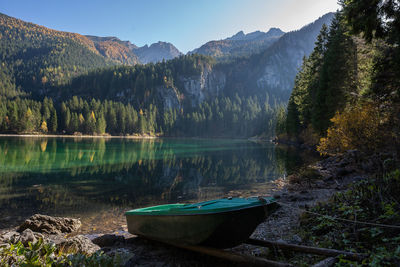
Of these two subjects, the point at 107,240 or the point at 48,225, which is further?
the point at 48,225

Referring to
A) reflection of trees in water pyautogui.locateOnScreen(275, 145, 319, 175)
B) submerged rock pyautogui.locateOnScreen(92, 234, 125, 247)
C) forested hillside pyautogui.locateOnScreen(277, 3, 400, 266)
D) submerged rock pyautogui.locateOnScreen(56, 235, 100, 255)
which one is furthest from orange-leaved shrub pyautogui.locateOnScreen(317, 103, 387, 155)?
submerged rock pyautogui.locateOnScreen(56, 235, 100, 255)

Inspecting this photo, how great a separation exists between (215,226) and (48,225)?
7085mm

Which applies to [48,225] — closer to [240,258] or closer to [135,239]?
[135,239]

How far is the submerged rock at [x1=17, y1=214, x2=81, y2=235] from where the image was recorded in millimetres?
8461

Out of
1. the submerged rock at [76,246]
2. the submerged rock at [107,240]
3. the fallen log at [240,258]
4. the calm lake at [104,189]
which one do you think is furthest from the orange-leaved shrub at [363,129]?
the submerged rock at [76,246]

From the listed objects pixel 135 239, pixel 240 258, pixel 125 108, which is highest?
pixel 125 108

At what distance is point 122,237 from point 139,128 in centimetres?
11972

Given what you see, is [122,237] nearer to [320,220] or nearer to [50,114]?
[320,220]

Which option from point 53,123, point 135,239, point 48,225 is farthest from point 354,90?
point 53,123

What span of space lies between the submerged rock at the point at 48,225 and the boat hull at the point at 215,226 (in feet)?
17.3

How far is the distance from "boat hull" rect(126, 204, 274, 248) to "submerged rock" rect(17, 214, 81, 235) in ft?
17.3

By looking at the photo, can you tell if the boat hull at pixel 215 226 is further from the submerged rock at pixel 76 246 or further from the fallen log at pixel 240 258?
the submerged rock at pixel 76 246

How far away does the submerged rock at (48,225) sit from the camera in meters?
8.46

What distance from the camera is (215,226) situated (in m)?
4.96
